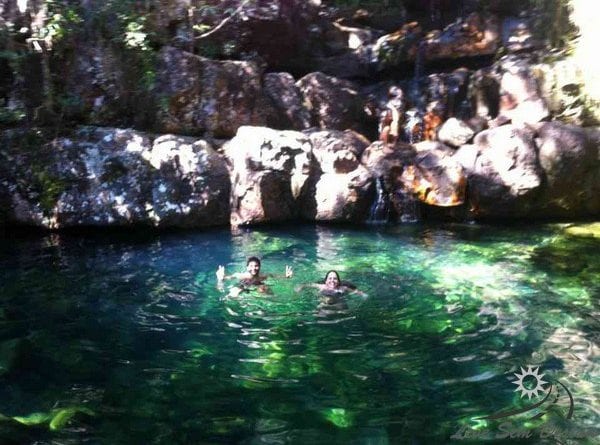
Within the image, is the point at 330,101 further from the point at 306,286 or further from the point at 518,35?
the point at 306,286

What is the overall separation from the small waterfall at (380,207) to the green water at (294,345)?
7.21ft

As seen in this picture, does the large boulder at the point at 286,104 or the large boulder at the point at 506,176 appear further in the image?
the large boulder at the point at 286,104

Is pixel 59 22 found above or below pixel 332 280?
above

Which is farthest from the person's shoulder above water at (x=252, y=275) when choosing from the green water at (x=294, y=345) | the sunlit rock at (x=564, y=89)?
the sunlit rock at (x=564, y=89)

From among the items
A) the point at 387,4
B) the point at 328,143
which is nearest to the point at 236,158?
the point at 328,143

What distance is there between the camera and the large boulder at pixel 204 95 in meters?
12.4

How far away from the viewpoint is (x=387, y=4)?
17.0m

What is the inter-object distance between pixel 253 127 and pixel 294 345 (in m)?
7.31

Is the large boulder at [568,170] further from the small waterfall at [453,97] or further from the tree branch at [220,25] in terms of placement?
the tree branch at [220,25]

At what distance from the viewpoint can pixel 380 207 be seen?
1161 cm

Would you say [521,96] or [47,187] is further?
[521,96]

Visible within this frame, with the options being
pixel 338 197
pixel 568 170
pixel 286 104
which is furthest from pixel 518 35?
pixel 338 197

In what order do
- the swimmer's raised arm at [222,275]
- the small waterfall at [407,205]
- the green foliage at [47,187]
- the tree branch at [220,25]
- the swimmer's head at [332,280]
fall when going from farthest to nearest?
the tree branch at [220,25], the small waterfall at [407,205], the green foliage at [47,187], the swimmer's raised arm at [222,275], the swimmer's head at [332,280]

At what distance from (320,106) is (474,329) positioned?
898 cm
